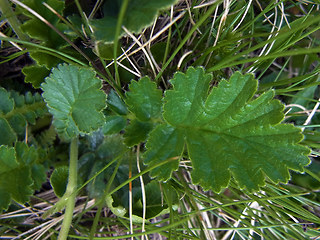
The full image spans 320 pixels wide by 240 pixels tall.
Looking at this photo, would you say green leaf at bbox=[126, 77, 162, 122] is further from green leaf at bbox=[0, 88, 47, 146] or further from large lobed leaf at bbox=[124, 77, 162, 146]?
green leaf at bbox=[0, 88, 47, 146]

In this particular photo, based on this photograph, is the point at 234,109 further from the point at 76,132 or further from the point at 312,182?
the point at 312,182

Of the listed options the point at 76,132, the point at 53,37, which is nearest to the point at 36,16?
the point at 53,37

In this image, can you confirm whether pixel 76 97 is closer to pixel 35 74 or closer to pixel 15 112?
pixel 35 74

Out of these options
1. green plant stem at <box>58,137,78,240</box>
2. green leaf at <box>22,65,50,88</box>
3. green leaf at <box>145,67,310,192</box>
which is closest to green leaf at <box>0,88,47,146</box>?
green leaf at <box>22,65,50,88</box>

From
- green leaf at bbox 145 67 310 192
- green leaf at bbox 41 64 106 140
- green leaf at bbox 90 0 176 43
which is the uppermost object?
green leaf at bbox 90 0 176 43

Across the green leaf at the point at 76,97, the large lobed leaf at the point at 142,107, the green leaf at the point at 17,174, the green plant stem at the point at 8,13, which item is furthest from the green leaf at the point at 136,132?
the green plant stem at the point at 8,13

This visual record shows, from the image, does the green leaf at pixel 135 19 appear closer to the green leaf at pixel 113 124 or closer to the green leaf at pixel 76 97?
the green leaf at pixel 76 97

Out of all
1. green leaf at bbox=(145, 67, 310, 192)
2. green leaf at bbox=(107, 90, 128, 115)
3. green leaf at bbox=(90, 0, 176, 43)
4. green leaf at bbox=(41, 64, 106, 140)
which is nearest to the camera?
green leaf at bbox=(90, 0, 176, 43)
